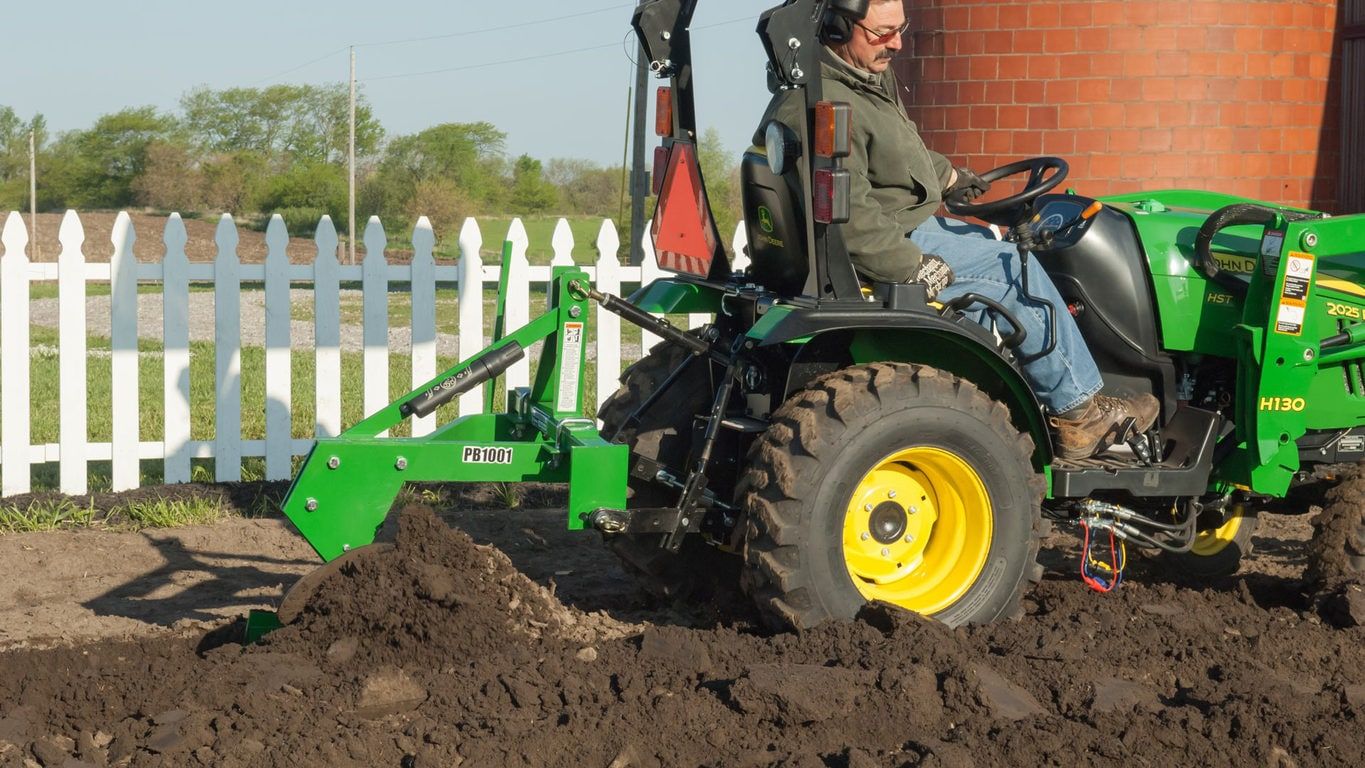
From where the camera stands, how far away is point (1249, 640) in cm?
443

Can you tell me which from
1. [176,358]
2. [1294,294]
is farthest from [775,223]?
[176,358]

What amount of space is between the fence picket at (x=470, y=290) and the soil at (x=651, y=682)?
2.88 meters

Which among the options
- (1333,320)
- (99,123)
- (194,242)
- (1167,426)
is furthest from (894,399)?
(99,123)

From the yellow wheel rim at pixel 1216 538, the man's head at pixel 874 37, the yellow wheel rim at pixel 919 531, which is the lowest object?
the yellow wheel rim at pixel 1216 538

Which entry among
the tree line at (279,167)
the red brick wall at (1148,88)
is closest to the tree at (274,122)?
the tree line at (279,167)

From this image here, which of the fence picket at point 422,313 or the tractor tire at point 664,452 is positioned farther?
the fence picket at point 422,313

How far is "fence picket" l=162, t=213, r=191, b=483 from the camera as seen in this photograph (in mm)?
7395

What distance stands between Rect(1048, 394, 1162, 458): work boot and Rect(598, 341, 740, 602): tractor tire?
3.66 feet

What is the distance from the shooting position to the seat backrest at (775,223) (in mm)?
4250

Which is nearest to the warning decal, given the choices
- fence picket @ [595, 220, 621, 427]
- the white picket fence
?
the white picket fence

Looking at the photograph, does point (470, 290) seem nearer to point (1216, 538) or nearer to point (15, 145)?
point (1216, 538)

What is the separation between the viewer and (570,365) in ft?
14.2

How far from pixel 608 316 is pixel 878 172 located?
12.8 feet

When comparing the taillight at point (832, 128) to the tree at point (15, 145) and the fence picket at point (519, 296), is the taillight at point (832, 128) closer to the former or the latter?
the fence picket at point (519, 296)
